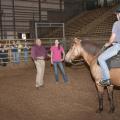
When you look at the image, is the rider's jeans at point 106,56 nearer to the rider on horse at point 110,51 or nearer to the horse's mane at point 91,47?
the rider on horse at point 110,51

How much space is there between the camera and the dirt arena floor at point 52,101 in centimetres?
711

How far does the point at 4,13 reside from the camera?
25875 mm

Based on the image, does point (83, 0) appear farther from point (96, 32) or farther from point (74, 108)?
point (74, 108)

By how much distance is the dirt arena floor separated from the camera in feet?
23.3

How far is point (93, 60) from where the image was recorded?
7324 mm

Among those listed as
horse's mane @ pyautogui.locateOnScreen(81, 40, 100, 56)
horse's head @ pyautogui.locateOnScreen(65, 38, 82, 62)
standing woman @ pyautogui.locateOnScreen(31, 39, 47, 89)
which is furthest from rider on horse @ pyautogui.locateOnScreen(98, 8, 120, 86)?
standing woman @ pyautogui.locateOnScreen(31, 39, 47, 89)

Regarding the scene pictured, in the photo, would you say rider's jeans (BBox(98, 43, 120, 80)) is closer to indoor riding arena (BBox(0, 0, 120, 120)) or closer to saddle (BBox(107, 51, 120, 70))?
saddle (BBox(107, 51, 120, 70))

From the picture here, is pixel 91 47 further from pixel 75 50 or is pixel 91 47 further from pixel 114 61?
pixel 114 61

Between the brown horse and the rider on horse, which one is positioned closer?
the rider on horse

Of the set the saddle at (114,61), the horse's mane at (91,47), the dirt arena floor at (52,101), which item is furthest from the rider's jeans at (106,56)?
the dirt arena floor at (52,101)

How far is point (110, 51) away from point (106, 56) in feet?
0.45

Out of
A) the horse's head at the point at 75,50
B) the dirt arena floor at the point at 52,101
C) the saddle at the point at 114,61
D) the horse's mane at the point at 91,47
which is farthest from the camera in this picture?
the horse's head at the point at 75,50

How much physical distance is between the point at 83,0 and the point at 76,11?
1468mm

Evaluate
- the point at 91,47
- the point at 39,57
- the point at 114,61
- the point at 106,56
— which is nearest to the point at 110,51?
the point at 106,56
